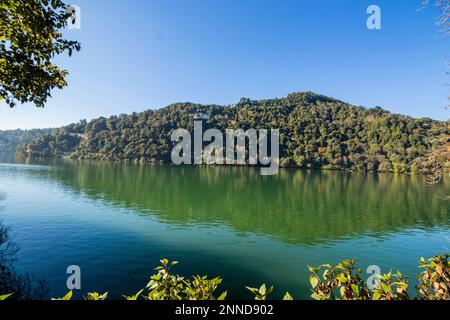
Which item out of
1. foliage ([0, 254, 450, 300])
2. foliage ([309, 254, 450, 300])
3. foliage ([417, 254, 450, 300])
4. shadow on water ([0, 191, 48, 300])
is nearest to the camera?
foliage ([0, 254, 450, 300])

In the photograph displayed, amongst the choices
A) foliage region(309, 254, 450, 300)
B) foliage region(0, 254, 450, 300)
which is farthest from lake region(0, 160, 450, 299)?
foliage region(0, 254, 450, 300)

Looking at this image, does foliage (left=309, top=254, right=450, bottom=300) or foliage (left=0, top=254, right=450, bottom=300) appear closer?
foliage (left=0, top=254, right=450, bottom=300)

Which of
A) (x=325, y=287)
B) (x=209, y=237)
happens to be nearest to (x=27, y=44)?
(x=325, y=287)

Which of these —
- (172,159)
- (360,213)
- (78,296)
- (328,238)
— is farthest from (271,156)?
(78,296)

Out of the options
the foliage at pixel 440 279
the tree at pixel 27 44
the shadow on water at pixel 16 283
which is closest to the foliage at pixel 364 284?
the foliage at pixel 440 279

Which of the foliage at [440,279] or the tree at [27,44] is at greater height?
the tree at [27,44]

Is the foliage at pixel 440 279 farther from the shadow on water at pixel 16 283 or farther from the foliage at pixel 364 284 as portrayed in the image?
the shadow on water at pixel 16 283

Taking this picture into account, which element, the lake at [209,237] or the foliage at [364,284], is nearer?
the foliage at [364,284]

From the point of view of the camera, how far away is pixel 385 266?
20078mm

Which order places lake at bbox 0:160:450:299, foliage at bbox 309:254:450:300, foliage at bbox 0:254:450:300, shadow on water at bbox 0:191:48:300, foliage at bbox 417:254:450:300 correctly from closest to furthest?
foliage at bbox 0:254:450:300, foliage at bbox 309:254:450:300, foliage at bbox 417:254:450:300, shadow on water at bbox 0:191:48:300, lake at bbox 0:160:450:299

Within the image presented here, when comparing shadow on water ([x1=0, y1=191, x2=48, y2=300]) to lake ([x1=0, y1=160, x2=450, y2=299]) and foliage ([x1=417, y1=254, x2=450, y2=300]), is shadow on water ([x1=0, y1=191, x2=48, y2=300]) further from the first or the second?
foliage ([x1=417, y1=254, x2=450, y2=300])

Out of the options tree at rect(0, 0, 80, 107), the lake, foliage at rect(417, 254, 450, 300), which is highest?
tree at rect(0, 0, 80, 107)

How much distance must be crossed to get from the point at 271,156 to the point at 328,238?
469ft

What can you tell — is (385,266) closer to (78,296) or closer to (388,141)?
(78,296)
